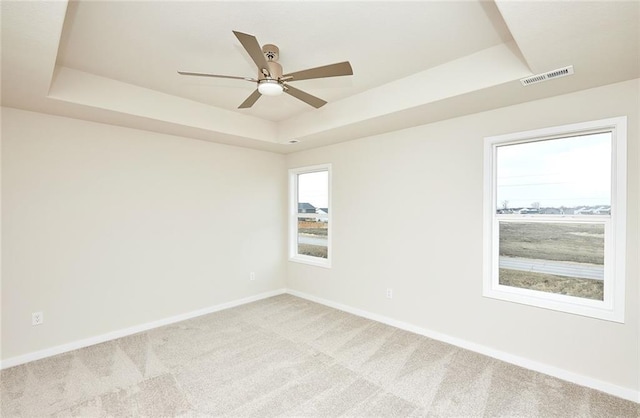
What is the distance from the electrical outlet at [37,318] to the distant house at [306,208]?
3433mm

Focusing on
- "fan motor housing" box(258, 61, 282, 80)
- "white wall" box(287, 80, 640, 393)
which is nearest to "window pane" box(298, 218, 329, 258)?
"white wall" box(287, 80, 640, 393)

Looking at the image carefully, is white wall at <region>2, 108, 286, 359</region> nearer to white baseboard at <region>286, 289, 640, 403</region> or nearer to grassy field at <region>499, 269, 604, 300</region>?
white baseboard at <region>286, 289, 640, 403</region>

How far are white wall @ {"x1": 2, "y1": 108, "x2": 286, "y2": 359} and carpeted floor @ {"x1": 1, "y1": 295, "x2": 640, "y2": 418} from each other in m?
0.44

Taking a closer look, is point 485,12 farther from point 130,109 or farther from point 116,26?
point 130,109

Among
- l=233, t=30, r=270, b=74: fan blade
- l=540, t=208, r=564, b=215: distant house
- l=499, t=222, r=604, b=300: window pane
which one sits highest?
l=233, t=30, r=270, b=74: fan blade

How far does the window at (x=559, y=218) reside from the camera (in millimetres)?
2357

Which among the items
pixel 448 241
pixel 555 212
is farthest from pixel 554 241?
pixel 448 241

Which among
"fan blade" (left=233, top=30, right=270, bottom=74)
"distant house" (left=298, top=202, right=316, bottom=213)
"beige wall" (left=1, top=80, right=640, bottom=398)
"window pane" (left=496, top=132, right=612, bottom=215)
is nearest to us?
"fan blade" (left=233, top=30, right=270, bottom=74)

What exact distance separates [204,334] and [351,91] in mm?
3194

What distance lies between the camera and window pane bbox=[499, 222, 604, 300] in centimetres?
249

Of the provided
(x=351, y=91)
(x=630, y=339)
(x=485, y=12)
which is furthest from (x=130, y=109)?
(x=630, y=339)

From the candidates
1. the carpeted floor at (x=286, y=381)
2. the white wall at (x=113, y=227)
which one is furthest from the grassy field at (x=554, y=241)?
the white wall at (x=113, y=227)

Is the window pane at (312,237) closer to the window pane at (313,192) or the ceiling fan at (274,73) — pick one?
the window pane at (313,192)

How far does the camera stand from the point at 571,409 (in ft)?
7.03
